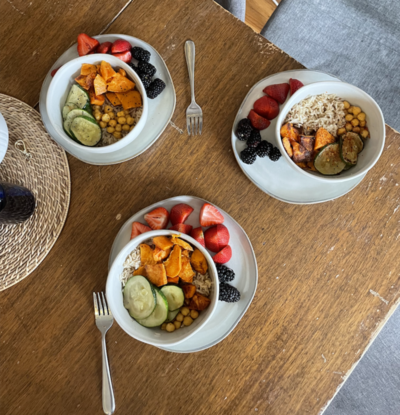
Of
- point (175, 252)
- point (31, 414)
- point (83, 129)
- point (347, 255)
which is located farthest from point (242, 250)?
point (31, 414)

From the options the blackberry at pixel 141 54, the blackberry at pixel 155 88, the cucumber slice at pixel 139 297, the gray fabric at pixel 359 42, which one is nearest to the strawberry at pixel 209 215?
the cucumber slice at pixel 139 297

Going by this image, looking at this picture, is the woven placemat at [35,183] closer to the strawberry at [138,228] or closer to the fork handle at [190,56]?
the strawberry at [138,228]

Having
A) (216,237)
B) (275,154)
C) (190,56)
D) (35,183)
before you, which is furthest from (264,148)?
(35,183)

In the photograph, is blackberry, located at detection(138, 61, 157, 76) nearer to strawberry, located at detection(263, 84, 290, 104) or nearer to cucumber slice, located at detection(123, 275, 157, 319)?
strawberry, located at detection(263, 84, 290, 104)

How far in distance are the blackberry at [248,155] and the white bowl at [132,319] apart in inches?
11.3

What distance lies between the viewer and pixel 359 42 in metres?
1.39

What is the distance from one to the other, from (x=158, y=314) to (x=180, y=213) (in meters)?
0.28

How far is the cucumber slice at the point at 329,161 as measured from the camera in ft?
3.18

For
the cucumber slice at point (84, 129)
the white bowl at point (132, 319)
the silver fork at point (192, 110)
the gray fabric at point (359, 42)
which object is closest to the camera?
the white bowl at point (132, 319)

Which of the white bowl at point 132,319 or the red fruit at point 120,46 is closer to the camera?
the white bowl at point 132,319

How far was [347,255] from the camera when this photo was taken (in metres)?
1.09

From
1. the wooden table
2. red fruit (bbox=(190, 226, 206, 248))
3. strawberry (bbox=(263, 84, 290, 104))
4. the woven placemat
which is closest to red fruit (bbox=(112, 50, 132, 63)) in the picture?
the wooden table

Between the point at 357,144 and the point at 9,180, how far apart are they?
104 centimetres

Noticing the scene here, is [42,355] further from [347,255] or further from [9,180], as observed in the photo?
[347,255]
